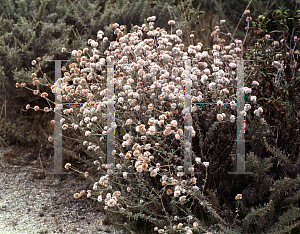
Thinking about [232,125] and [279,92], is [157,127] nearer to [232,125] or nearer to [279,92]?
[232,125]

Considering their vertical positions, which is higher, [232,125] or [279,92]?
[279,92]

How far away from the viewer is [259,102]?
8.75 ft

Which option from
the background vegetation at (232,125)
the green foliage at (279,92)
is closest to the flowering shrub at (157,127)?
the background vegetation at (232,125)

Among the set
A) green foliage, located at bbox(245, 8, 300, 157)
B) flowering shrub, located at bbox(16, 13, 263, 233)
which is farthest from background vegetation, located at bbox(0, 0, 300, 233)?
flowering shrub, located at bbox(16, 13, 263, 233)

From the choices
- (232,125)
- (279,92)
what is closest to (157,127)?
(232,125)

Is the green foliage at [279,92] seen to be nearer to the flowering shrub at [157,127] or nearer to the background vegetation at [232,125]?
the background vegetation at [232,125]

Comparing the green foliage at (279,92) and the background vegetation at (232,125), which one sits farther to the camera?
the green foliage at (279,92)

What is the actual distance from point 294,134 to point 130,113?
118cm

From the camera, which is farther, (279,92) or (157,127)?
(279,92)

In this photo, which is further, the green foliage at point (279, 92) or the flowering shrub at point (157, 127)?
the green foliage at point (279, 92)

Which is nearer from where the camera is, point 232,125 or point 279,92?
point 232,125

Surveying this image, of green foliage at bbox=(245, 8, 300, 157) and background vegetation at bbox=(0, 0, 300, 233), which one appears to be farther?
green foliage at bbox=(245, 8, 300, 157)

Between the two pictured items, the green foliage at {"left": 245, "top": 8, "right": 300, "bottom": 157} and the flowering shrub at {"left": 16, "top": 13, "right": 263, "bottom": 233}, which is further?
the green foliage at {"left": 245, "top": 8, "right": 300, "bottom": 157}

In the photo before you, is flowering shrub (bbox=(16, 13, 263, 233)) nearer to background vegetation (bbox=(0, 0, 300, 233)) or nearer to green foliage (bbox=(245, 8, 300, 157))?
background vegetation (bbox=(0, 0, 300, 233))
